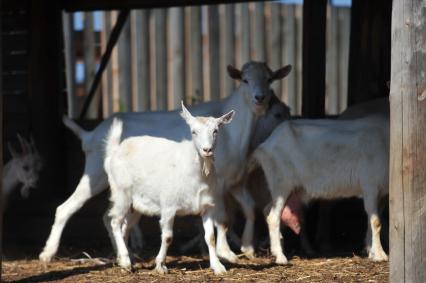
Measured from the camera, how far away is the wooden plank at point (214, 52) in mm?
14312

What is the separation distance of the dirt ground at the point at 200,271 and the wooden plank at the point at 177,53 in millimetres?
5389

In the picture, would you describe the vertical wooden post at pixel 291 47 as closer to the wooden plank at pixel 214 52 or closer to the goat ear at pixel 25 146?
the wooden plank at pixel 214 52

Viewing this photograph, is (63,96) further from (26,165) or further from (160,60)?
(160,60)

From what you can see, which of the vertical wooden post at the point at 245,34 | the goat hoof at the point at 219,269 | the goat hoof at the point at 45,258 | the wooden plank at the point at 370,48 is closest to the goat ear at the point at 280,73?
the wooden plank at the point at 370,48

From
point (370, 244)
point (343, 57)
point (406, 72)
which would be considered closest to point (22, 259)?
point (370, 244)

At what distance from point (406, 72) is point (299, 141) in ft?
9.58

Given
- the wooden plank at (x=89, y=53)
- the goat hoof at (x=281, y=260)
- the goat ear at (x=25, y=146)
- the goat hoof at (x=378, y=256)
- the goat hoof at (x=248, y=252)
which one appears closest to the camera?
the goat hoof at (x=378, y=256)

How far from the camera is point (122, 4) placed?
36.6ft

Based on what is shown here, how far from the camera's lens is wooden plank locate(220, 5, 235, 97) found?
47.0 ft

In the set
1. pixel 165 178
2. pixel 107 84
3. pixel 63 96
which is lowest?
pixel 165 178

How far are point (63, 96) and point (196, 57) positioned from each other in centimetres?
329

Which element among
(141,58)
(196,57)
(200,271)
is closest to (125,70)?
(141,58)

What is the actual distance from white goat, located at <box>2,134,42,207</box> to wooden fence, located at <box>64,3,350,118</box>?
3.72m

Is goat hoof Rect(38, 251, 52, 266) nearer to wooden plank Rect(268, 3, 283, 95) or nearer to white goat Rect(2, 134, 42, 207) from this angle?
white goat Rect(2, 134, 42, 207)
